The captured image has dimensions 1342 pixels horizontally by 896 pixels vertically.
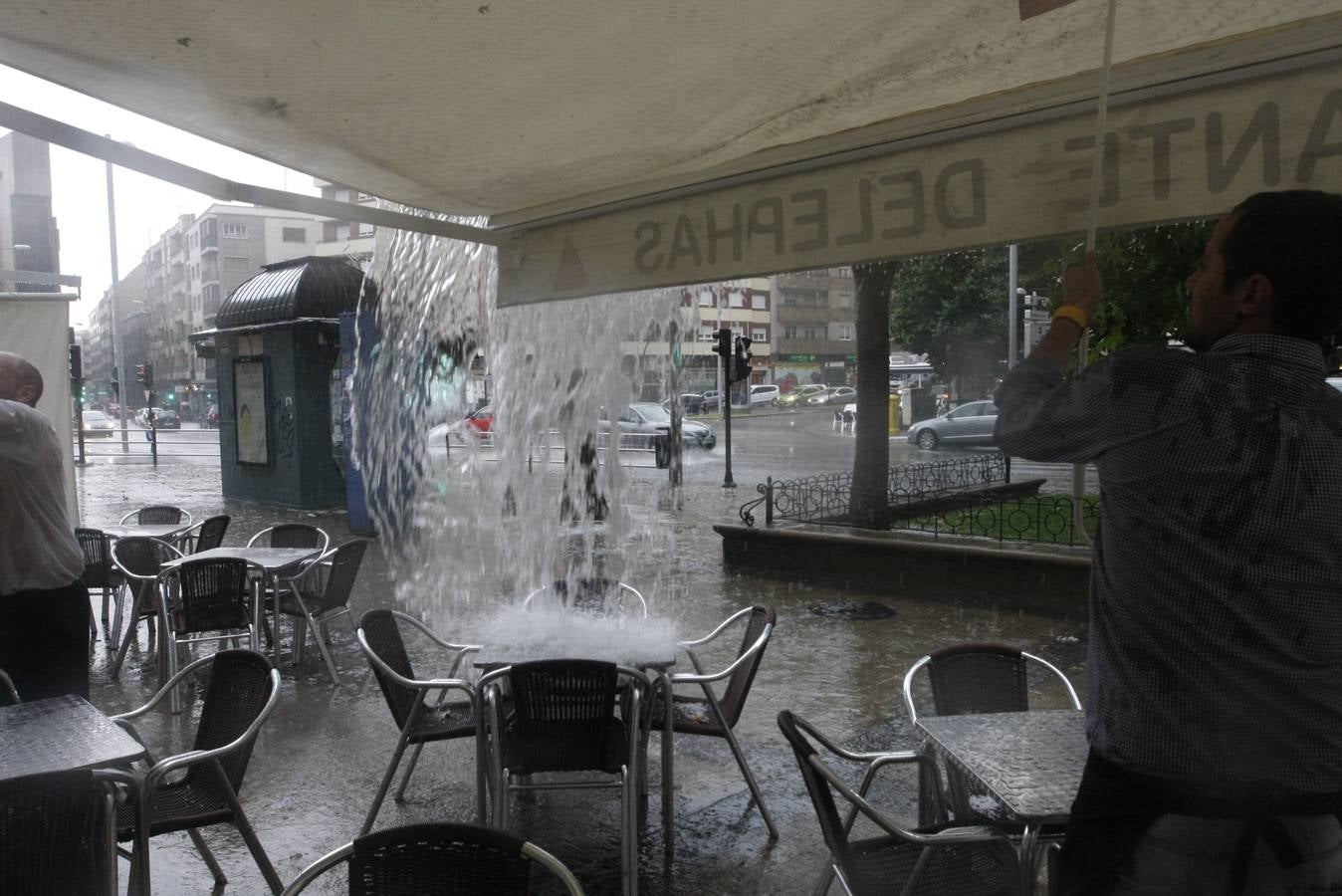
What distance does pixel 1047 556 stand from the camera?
8.24 meters

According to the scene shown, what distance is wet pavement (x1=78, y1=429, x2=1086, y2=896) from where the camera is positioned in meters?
4.00

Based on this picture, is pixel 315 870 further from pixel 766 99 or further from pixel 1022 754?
pixel 766 99

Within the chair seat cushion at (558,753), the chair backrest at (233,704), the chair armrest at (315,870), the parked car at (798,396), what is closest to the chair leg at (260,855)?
the chair backrest at (233,704)

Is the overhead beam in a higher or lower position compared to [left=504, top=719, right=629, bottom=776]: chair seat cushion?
higher

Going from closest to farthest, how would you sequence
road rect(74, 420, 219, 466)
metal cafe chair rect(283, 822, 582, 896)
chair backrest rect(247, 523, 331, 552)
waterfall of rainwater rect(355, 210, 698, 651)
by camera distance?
metal cafe chair rect(283, 822, 582, 896) → waterfall of rainwater rect(355, 210, 698, 651) → chair backrest rect(247, 523, 331, 552) → road rect(74, 420, 219, 466)

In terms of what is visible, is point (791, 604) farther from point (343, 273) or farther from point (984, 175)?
point (343, 273)

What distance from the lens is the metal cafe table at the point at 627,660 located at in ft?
13.3

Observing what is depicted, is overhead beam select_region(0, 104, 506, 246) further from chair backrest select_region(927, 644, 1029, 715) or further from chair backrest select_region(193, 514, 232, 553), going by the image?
chair backrest select_region(193, 514, 232, 553)

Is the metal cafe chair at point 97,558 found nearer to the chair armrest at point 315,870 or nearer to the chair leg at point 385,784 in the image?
the chair leg at point 385,784

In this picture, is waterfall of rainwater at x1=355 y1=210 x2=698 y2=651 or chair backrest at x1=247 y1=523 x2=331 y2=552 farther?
chair backrest at x1=247 y1=523 x2=331 y2=552

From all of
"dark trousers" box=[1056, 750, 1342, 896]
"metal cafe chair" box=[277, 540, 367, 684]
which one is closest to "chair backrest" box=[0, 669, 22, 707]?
"metal cafe chair" box=[277, 540, 367, 684]

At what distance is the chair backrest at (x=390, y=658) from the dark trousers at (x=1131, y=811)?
2.89m

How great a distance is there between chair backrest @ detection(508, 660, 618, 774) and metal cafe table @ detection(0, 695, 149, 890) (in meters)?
1.24

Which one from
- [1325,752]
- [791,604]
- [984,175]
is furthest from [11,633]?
[791,604]
